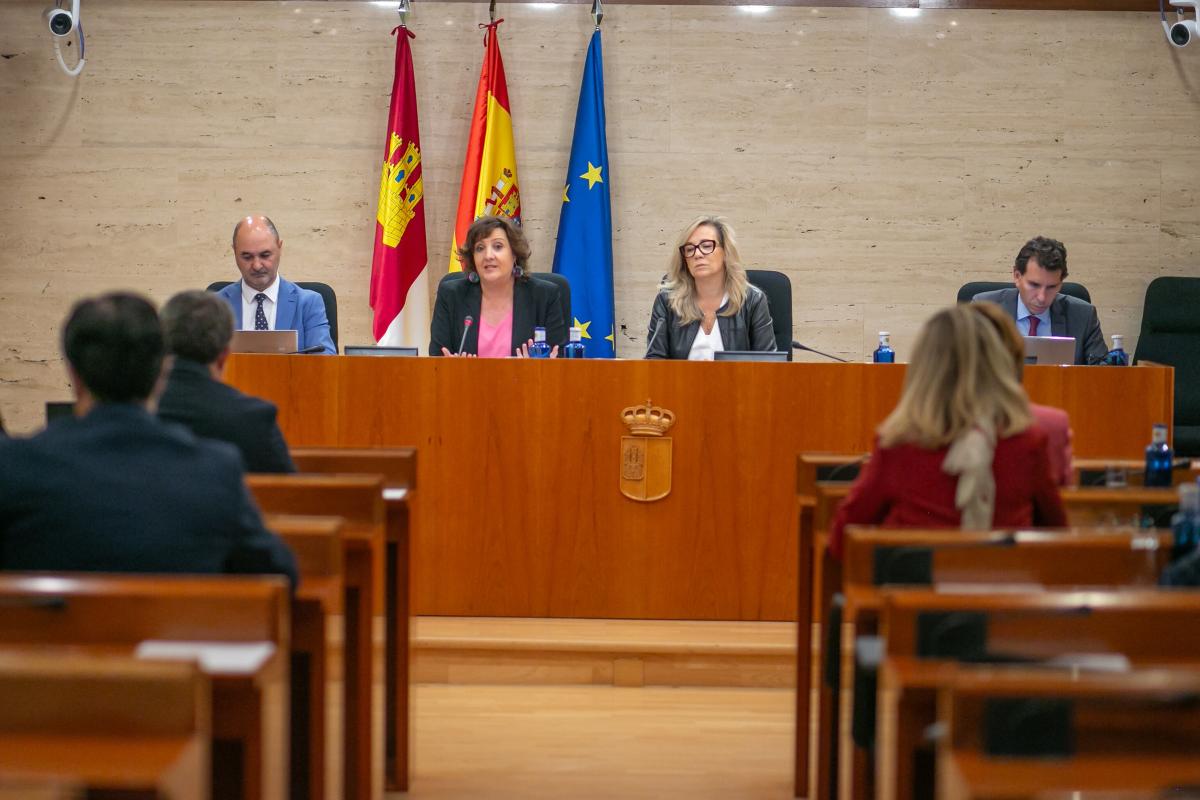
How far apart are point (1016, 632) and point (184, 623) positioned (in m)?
1.25

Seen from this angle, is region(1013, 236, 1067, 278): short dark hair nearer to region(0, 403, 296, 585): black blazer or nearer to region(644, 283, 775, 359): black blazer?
region(644, 283, 775, 359): black blazer

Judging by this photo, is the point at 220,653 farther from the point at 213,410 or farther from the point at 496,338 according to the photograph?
the point at 496,338

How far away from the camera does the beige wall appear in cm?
700

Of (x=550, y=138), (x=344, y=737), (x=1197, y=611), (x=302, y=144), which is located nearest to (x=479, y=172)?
(x=550, y=138)

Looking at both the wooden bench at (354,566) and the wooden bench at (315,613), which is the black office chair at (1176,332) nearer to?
the wooden bench at (354,566)

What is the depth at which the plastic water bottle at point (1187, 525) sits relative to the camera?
8.49 ft

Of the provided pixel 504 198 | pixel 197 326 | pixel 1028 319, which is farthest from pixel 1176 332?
pixel 197 326

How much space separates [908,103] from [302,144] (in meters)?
3.11

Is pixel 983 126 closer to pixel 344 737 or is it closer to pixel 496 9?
pixel 496 9

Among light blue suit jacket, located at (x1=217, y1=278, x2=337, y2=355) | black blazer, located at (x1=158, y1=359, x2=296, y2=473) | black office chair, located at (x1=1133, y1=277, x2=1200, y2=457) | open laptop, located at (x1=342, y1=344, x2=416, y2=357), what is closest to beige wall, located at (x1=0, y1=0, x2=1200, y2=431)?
black office chair, located at (x1=1133, y1=277, x2=1200, y2=457)

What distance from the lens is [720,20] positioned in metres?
6.99

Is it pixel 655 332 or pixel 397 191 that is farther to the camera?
pixel 397 191

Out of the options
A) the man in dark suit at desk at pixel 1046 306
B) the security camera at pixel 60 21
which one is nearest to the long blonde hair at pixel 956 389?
the man in dark suit at desk at pixel 1046 306

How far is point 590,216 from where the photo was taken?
684 cm
